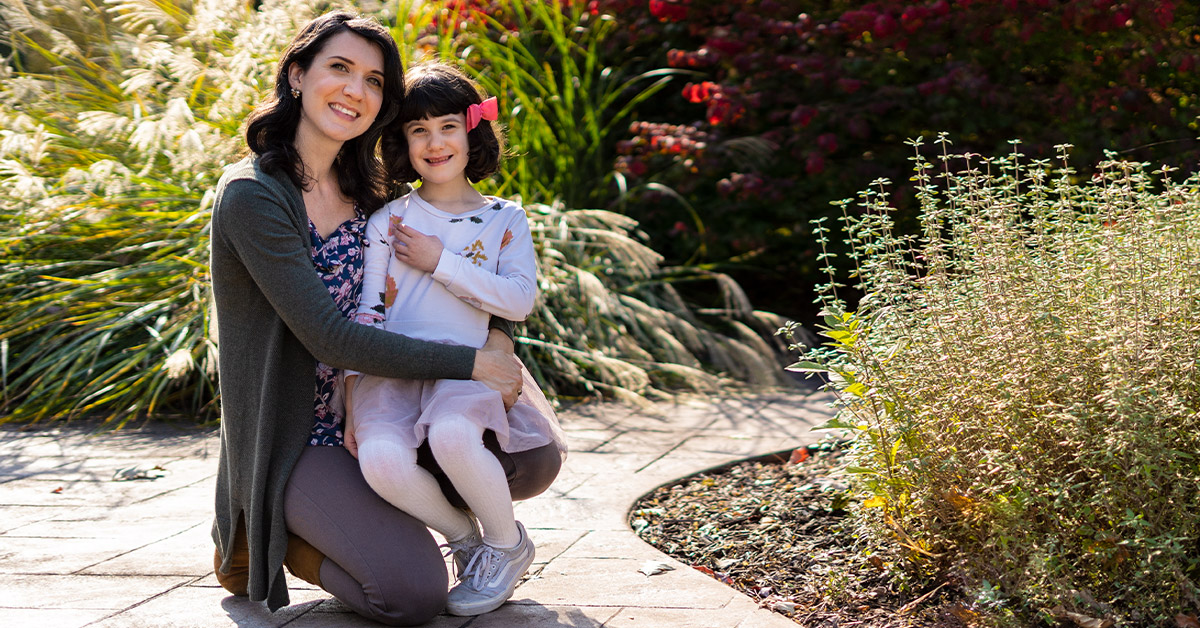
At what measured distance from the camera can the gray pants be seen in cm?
215

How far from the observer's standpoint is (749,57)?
5.71 metres

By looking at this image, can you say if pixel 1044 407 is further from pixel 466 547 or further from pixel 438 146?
pixel 438 146

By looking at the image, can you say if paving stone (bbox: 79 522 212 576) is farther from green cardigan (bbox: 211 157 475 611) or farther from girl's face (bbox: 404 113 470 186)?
girl's face (bbox: 404 113 470 186)

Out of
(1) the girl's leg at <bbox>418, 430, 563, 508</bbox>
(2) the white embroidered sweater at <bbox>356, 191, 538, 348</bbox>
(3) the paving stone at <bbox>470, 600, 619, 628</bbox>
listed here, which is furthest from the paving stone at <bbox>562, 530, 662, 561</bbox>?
(2) the white embroidered sweater at <bbox>356, 191, 538, 348</bbox>

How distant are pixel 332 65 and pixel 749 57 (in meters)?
3.67

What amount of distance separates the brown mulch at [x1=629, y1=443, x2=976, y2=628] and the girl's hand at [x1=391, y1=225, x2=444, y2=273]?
3.14 ft

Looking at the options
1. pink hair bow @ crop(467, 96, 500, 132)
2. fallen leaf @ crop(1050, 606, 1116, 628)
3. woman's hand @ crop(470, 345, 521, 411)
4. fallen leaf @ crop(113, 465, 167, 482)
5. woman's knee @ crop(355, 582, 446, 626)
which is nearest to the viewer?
fallen leaf @ crop(1050, 606, 1116, 628)

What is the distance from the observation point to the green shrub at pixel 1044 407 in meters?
1.95

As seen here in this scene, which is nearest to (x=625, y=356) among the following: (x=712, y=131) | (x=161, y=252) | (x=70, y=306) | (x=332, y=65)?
(x=712, y=131)

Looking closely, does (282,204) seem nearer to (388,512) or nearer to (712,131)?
(388,512)

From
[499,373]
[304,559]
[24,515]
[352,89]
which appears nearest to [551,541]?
[499,373]

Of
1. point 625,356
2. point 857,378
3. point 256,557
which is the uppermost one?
point 857,378

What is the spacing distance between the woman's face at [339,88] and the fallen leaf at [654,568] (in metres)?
1.19

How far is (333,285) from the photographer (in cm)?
243
